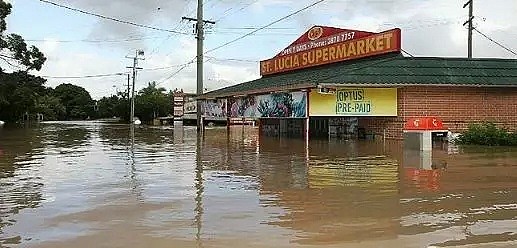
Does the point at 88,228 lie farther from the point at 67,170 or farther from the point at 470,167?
the point at 470,167

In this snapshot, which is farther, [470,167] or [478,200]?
[470,167]

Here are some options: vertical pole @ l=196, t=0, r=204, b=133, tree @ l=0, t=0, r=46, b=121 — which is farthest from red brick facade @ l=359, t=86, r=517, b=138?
tree @ l=0, t=0, r=46, b=121

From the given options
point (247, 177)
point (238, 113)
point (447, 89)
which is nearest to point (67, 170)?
point (247, 177)

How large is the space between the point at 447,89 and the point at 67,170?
55.5ft

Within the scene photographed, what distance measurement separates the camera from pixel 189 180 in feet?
40.0

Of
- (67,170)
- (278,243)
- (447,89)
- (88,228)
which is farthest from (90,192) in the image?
(447,89)

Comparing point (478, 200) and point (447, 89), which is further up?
point (447, 89)

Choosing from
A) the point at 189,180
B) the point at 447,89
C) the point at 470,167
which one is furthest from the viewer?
the point at 447,89

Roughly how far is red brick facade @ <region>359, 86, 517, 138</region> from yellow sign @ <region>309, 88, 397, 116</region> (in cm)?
50

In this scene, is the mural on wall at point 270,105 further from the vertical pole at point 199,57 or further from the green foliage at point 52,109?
the green foliage at point 52,109

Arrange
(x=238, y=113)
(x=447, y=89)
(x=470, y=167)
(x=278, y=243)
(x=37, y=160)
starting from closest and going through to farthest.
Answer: (x=278, y=243) → (x=470, y=167) → (x=37, y=160) → (x=447, y=89) → (x=238, y=113)

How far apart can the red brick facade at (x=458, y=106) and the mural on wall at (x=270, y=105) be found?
410 centimetres

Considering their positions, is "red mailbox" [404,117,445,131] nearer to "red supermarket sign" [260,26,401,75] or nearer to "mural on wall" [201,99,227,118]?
"red supermarket sign" [260,26,401,75]

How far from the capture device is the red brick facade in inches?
992
